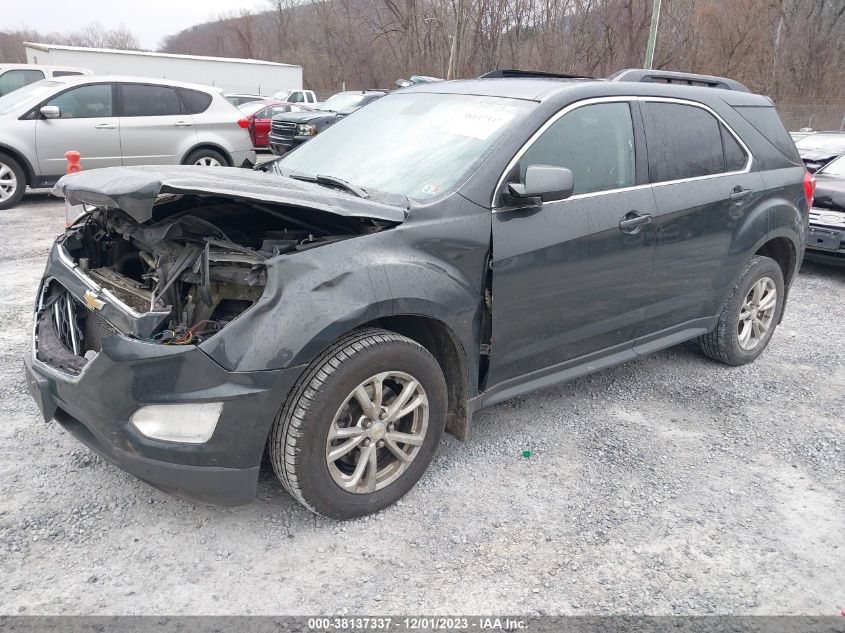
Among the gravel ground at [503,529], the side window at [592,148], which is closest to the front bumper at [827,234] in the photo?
the gravel ground at [503,529]

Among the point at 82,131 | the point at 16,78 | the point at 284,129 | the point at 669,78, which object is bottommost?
the point at 284,129

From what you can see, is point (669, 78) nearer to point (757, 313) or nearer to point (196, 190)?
point (757, 313)

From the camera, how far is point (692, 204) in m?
3.87

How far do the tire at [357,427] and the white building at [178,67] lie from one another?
23369 millimetres

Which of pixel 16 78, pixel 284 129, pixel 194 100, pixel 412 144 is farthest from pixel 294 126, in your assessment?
pixel 412 144

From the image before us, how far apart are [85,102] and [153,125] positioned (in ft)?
3.02

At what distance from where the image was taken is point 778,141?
454 centimetres

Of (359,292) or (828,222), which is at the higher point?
(359,292)

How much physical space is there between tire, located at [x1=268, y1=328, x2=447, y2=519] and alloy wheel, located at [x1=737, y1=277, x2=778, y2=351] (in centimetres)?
273

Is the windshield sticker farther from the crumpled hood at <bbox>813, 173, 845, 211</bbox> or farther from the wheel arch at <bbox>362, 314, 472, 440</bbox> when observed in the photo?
the crumpled hood at <bbox>813, 173, 845, 211</bbox>

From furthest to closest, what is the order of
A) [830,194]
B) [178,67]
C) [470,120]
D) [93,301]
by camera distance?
[178,67] → [830,194] → [470,120] → [93,301]

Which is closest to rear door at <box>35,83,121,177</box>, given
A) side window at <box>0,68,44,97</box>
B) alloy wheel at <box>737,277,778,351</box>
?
side window at <box>0,68,44,97</box>

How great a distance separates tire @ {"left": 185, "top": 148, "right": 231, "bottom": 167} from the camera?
1008 centimetres

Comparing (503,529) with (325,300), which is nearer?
(325,300)
